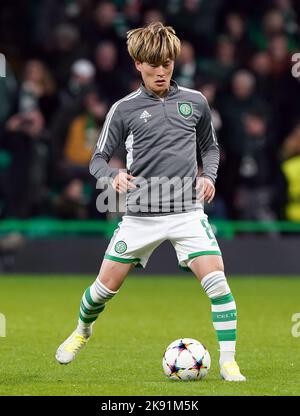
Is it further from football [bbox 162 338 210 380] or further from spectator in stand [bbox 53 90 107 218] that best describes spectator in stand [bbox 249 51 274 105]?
football [bbox 162 338 210 380]

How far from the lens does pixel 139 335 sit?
10141mm

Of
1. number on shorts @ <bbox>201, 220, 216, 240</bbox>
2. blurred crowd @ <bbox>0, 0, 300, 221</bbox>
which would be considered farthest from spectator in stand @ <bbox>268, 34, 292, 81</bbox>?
number on shorts @ <bbox>201, 220, 216, 240</bbox>

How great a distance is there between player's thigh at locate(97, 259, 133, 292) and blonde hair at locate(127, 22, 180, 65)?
130 cm

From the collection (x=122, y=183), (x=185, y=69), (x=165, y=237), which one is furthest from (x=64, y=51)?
(x=122, y=183)

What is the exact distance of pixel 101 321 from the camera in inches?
448

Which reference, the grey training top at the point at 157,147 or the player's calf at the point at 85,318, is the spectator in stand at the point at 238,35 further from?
the player's calf at the point at 85,318

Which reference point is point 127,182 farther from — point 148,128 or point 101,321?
point 101,321

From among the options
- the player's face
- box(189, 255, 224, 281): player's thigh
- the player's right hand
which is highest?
the player's face

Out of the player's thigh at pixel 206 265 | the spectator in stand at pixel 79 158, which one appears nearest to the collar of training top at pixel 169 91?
the player's thigh at pixel 206 265

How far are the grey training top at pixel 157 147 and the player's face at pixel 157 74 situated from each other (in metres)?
0.11

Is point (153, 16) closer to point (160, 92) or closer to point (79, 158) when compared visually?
point (79, 158)

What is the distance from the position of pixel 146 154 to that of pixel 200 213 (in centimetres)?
51

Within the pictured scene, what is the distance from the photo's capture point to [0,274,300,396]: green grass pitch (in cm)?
715

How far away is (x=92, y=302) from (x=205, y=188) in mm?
1073
